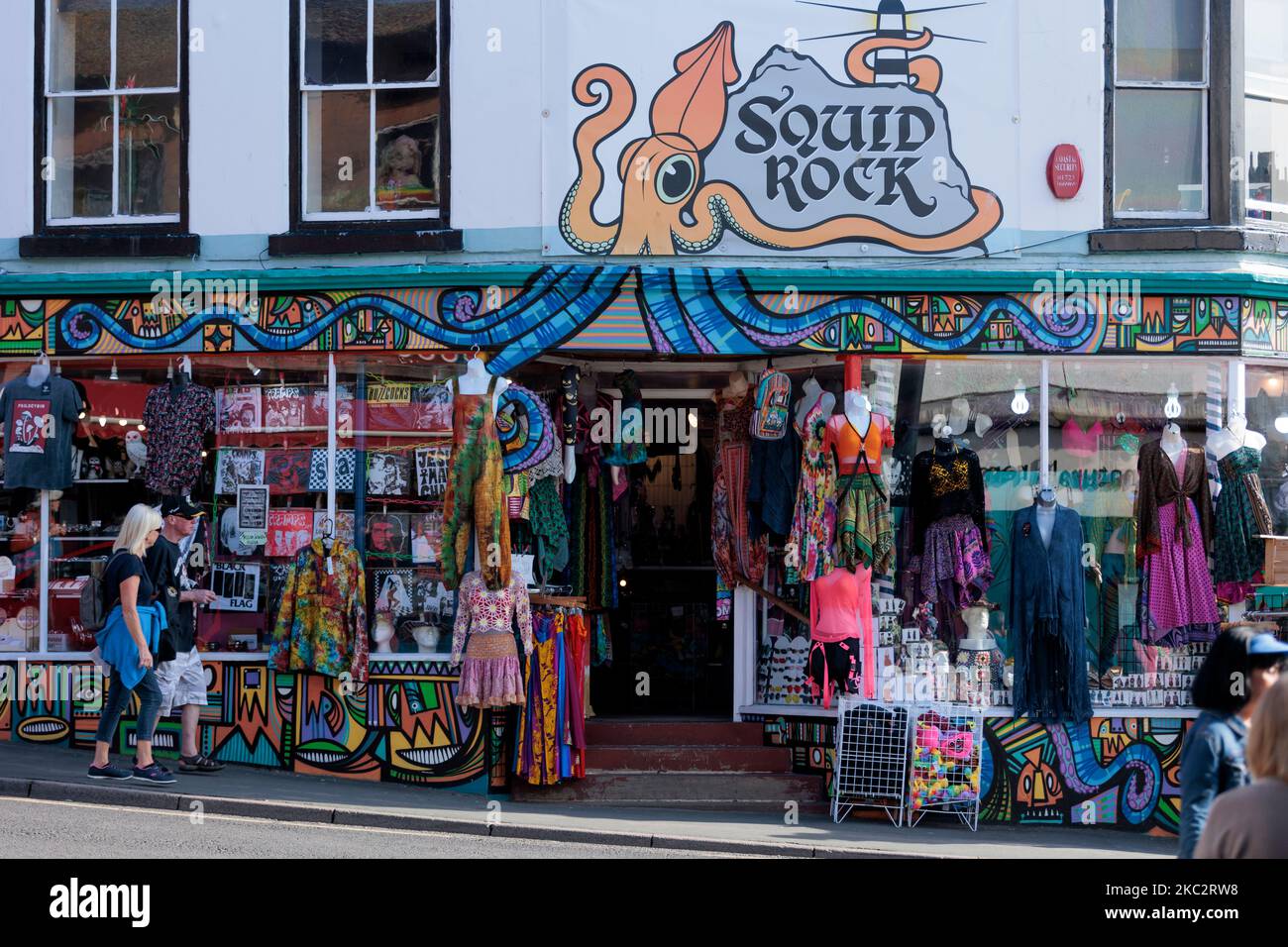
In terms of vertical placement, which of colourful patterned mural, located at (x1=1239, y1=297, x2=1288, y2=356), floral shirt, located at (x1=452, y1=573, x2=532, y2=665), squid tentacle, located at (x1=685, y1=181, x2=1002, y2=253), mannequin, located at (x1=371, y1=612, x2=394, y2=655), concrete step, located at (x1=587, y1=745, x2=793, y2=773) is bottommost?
concrete step, located at (x1=587, y1=745, x2=793, y2=773)

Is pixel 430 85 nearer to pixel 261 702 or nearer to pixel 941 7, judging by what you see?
pixel 941 7

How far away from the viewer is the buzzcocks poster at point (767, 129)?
41.1 ft

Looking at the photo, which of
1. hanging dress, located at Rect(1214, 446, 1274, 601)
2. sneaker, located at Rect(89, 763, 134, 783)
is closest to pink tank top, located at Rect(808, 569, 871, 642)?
hanging dress, located at Rect(1214, 446, 1274, 601)

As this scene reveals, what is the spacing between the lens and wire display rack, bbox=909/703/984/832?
11836mm

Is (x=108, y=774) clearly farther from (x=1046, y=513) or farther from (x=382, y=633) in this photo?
(x=1046, y=513)

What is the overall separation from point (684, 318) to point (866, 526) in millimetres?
2141

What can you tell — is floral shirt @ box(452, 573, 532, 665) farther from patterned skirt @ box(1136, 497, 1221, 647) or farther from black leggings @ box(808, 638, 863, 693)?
patterned skirt @ box(1136, 497, 1221, 647)

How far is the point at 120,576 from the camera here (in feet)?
35.8

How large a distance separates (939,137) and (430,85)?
13.4 feet

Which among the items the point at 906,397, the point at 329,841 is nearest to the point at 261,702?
the point at 329,841

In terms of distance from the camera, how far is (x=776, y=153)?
41.2ft

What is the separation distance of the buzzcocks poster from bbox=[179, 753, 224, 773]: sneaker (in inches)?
187

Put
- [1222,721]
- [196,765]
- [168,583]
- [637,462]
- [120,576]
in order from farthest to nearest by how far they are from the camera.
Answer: [637,462]
[196,765]
[168,583]
[120,576]
[1222,721]

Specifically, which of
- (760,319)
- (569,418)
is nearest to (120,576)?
(569,418)
